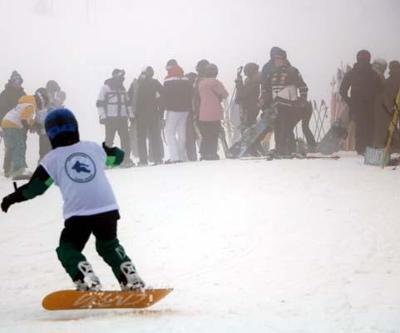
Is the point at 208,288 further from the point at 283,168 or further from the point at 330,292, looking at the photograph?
the point at 283,168

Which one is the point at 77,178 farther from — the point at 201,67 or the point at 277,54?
the point at 201,67

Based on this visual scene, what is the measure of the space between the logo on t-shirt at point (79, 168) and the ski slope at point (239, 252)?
58 cm

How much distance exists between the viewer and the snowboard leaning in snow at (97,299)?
3459mm

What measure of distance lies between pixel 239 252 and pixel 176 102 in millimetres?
4644

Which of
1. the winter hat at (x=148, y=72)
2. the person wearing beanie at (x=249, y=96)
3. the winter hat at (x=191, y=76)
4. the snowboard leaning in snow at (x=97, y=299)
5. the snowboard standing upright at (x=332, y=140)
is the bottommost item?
the snowboard standing upright at (x=332, y=140)

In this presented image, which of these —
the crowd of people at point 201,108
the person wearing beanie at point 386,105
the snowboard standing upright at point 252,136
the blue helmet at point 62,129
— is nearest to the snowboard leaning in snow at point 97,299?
the blue helmet at point 62,129

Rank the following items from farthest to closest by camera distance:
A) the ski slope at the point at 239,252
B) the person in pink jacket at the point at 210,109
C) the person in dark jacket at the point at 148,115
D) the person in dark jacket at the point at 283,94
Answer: the person in dark jacket at the point at 148,115
the person in pink jacket at the point at 210,109
the person in dark jacket at the point at 283,94
the ski slope at the point at 239,252

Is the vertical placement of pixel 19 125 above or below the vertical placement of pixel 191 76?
below

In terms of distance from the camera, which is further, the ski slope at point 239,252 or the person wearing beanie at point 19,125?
the person wearing beanie at point 19,125

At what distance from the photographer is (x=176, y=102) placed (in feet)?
30.9

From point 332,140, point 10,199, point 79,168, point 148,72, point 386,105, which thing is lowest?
point 332,140

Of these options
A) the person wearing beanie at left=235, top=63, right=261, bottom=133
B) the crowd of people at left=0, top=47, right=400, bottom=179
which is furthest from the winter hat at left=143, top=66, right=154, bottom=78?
the person wearing beanie at left=235, top=63, right=261, bottom=133

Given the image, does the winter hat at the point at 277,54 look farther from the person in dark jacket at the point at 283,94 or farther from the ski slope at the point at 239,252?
the ski slope at the point at 239,252

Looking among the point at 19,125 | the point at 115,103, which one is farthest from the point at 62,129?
the point at 115,103
